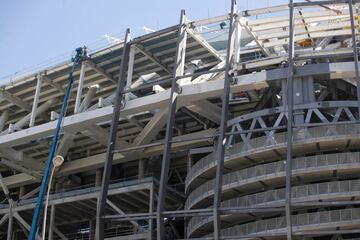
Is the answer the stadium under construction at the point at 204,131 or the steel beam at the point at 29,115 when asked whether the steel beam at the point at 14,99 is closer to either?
the stadium under construction at the point at 204,131

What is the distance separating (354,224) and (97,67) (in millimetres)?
22666

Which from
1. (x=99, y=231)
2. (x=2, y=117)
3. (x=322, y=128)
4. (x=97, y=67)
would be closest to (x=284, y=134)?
(x=322, y=128)

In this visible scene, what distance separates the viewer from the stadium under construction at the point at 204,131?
3438 centimetres

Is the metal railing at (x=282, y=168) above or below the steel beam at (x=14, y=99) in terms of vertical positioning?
below

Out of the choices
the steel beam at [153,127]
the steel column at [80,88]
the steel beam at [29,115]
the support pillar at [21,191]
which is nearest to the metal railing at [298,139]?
the steel beam at [153,127]

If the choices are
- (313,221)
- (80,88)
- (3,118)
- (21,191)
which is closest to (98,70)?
(80,88)

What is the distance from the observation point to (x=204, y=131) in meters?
49.4

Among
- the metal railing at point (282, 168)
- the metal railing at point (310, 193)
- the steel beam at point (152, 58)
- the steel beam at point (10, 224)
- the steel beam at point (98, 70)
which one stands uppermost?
the steel beam at point (152, 58)

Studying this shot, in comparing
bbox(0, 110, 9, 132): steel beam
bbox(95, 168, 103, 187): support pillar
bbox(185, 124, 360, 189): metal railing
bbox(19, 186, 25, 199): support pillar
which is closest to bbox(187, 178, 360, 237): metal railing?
bbox(185, 124, 360, 189): metal railing

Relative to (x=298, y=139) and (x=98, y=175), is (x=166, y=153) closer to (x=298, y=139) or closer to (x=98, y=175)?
Answer: (x=298, y=139)

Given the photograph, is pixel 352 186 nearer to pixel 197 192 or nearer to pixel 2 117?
pixel 197 192

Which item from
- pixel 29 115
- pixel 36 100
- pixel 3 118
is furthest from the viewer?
pixel 3 118

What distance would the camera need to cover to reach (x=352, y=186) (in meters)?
36.8

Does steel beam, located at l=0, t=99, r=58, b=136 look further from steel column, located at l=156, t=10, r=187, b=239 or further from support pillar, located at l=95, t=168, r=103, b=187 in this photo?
steel column, located at l=156, t=10, r=187, b=239
